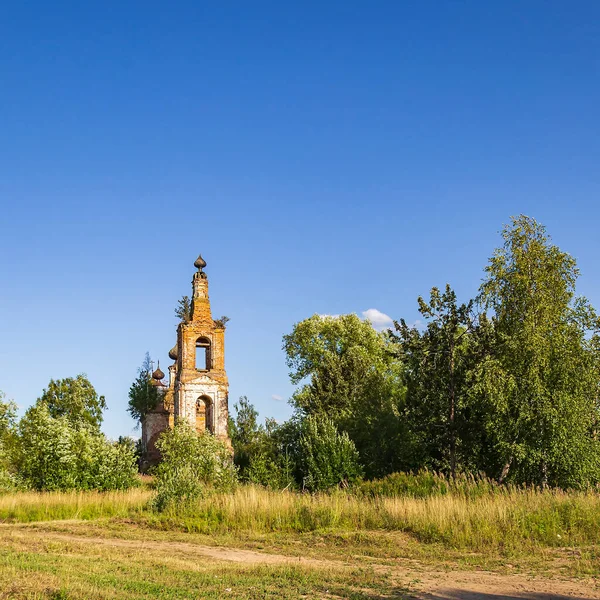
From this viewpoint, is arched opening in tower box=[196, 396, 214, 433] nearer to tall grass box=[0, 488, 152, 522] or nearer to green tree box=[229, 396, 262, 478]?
green tree box=[229, 396, 262, 478]

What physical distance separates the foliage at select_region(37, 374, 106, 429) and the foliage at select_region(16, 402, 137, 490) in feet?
71.7

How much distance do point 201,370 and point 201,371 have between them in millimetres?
61

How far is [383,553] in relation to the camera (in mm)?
14164

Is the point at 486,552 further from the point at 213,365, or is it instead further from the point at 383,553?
the point at 213,365

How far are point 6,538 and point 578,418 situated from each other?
18.8 meters

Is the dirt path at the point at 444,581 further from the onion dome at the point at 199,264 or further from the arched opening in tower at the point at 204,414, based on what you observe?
the onion dome at the point at 199,264

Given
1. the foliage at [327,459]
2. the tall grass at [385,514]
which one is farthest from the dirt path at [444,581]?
the foliage at [327,459]

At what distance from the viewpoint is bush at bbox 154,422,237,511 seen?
66.0 ft

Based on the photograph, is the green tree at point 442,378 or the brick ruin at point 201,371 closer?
the green tree at point 442,378

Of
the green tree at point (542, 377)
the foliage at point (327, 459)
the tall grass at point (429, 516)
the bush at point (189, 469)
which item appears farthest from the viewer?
the foliage at point (327, 459)

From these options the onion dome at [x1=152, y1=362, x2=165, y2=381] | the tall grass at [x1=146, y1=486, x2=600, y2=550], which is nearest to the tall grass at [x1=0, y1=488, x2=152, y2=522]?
the tall grass at [x1=146, y1=486, x2=600, y2=550]

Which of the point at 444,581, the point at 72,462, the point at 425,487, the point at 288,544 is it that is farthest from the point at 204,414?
the point at 444,581

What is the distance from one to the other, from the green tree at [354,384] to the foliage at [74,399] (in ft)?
45.2

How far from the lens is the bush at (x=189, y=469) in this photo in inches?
792
